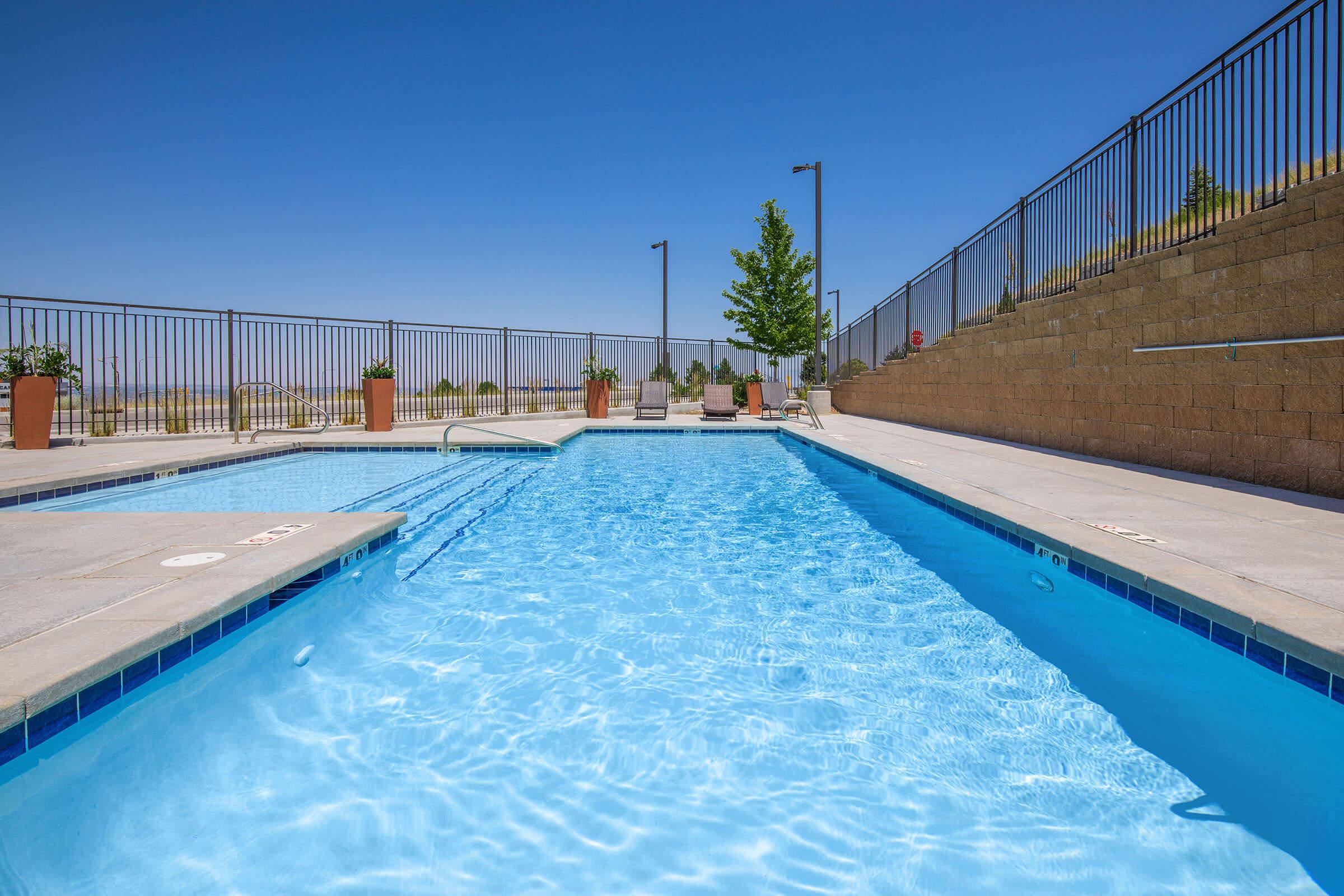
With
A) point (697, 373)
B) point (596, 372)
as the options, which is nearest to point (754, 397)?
point (697, 373)

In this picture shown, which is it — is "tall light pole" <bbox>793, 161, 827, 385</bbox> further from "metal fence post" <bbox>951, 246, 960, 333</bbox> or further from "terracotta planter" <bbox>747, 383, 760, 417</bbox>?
"metal fence post" <bbox>951, 246, 960, 333</bbox>

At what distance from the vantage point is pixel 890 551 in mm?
4402

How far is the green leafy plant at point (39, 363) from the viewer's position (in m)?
8.24

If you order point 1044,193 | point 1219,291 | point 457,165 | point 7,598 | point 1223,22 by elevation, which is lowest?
point 7,598

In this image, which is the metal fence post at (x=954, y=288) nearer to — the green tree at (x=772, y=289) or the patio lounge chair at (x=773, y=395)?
the patio lounge chair at (x=773, y=395)

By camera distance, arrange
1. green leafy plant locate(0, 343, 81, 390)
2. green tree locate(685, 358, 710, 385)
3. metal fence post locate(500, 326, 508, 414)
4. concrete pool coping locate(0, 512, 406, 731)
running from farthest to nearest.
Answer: green tree locate(685, 358, 710, 385), metal fence post locate(500, 326, 508, 414), green leafy plant locate(0, 343, 81, 390), concrete pool coping locate(0, 512, 406, 731)

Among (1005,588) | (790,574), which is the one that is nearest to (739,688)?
(790,574)

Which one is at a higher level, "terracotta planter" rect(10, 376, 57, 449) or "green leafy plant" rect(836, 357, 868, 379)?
"green leafy plant" rect(836, 357, 868, 379)

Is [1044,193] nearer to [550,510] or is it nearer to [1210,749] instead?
[550,510]

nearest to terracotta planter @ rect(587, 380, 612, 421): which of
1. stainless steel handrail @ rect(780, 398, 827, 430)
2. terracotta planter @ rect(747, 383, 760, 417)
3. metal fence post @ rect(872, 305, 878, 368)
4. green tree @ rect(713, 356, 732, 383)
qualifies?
terracotta planter @ rect(747, 383, 760, 417)

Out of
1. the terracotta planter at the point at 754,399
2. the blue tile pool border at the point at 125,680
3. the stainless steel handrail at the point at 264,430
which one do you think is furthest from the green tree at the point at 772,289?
the blue tile pool border at the point at 125,680

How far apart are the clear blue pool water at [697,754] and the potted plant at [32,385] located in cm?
816

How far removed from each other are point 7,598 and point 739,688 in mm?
2725

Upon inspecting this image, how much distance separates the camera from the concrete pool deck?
2.16 m
